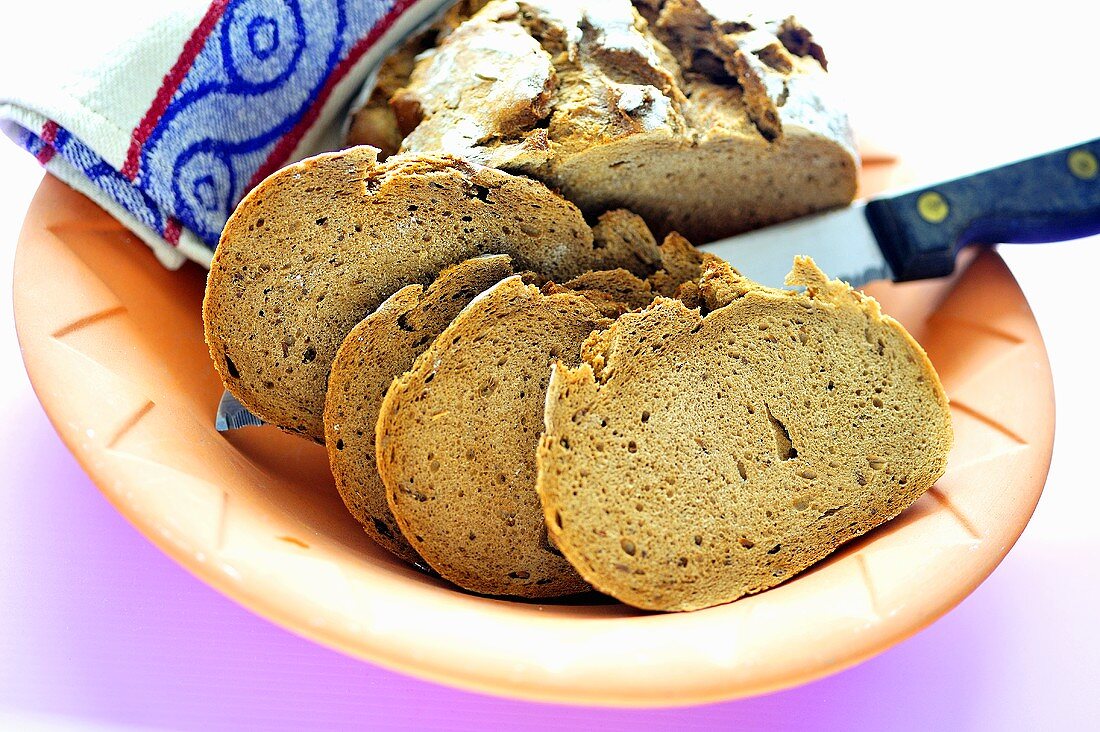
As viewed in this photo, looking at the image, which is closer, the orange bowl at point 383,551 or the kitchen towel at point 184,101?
the orange bowl at point 383,551

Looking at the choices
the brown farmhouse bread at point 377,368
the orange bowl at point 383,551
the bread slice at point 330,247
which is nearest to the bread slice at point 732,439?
the orange bowl at point 383,551

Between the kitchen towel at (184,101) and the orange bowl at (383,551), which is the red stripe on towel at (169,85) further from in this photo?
the orange bowl at (383,551)

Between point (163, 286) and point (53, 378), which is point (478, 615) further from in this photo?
point (163, 286)

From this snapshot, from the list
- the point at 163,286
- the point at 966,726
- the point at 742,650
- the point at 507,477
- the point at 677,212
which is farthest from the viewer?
the point at 677,212

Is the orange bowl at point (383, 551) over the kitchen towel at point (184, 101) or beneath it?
beneath

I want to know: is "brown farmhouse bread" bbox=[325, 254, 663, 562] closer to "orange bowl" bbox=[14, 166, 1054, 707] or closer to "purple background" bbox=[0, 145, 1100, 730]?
"orange bowl" bbox=[14, 166, 1054, 707]

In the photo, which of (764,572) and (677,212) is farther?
(677,212)

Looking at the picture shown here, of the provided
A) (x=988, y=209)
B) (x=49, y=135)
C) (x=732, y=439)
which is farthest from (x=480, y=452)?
(x=988, y=209)

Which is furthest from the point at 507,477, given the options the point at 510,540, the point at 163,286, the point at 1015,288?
the point at 1015,288
